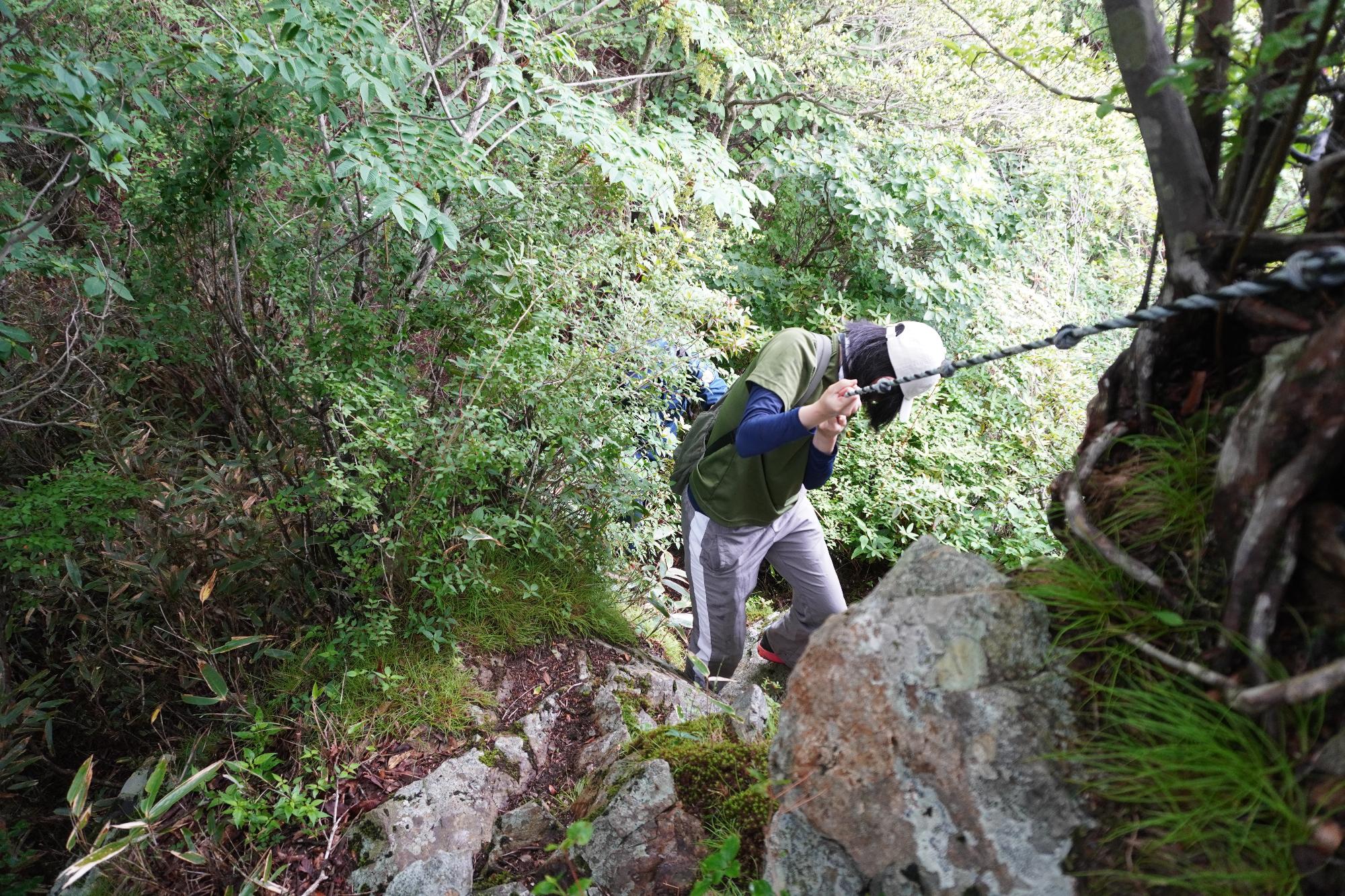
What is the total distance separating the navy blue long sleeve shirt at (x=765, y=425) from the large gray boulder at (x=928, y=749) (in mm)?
943

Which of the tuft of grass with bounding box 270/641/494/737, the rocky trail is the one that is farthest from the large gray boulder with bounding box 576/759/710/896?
the tuft of grass with bounding box 270/641/494/737

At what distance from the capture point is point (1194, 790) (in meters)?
1.44

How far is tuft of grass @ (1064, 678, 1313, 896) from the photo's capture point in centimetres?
132

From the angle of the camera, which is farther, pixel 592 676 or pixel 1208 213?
pixel 592 676

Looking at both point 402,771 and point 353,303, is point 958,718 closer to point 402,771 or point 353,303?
point 402,771

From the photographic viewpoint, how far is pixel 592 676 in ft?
12.9

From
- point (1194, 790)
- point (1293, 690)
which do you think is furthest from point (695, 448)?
point (1293, 690)

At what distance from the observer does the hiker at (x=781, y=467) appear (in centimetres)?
311

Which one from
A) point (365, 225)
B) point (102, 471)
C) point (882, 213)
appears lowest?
point (102, 471)

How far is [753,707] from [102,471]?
128 inches

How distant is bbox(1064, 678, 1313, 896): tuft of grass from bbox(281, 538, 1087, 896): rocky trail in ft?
0.40

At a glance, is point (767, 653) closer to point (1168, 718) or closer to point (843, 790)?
point (843, 790)

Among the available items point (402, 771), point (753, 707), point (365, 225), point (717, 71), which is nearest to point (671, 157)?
point (717, 71)

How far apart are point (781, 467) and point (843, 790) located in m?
1.77
